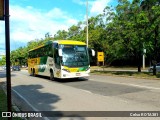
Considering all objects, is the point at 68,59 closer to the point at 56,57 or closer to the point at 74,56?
the point at 74,56

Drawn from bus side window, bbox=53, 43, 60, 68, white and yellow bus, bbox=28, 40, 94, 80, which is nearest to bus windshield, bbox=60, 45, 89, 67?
white and yellow bus, bbox=28, 40, 94, 80

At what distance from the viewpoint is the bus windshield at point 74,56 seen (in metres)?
22.8

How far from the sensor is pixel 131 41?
2922cm

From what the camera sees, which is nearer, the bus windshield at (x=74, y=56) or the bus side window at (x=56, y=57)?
the bus windshield at (x=74, y=56)

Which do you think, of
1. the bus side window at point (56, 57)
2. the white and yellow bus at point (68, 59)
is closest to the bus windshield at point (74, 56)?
the white and yellow bus at point (68, 59)

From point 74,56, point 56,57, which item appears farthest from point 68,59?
point 56,57

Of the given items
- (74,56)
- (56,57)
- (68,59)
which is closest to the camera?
(68,59)

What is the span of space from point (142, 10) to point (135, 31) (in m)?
2.01

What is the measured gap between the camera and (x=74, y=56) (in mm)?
23094

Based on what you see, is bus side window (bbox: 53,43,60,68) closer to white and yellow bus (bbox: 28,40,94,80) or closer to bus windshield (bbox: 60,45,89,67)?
white and yellow bus (bbox: 28,40,94,80)

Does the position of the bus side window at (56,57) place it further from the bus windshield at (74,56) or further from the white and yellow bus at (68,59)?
the bus windshield at (74,56)

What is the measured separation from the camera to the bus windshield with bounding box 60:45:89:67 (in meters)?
22.8

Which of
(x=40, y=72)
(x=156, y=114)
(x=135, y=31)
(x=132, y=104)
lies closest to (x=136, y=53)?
(x=135, y=31)

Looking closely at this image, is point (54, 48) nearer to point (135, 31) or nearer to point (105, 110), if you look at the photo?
point (135, 31)
